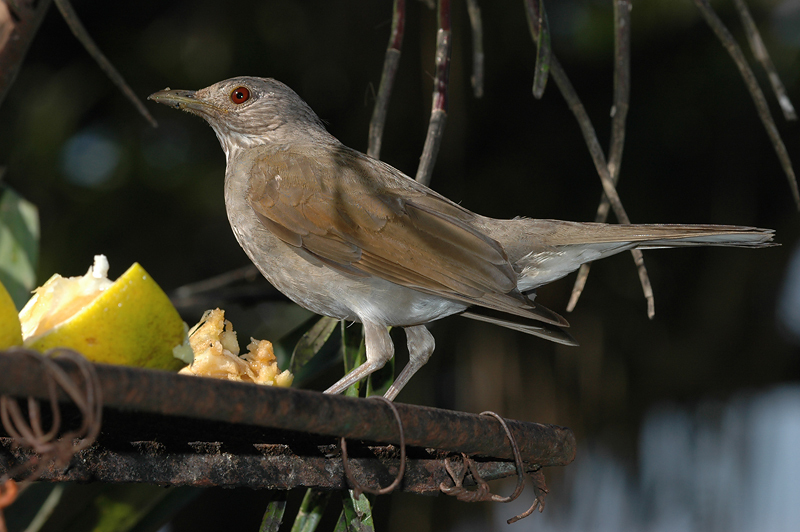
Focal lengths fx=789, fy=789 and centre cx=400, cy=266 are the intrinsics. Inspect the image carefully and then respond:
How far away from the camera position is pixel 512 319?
3197 mm

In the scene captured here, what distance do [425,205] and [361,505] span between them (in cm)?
140

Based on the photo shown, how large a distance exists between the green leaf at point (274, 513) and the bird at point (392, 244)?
43cm

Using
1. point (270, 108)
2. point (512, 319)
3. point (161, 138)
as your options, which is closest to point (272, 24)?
point (161, 138)

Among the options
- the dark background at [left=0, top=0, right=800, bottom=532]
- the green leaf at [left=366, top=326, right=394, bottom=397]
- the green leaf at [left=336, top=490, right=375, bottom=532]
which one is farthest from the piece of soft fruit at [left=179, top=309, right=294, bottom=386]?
the dark background at [left=0, top=0, right=800, bottom=532]

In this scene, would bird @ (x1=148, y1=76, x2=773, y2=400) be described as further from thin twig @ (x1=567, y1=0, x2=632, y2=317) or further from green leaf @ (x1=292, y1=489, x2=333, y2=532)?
green leaf @ (x1=292, y1=489, x2=333, y2=532)

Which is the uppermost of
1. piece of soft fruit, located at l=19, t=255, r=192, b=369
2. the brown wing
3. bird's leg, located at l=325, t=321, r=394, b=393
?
piece of soft fruit, located at l=19, t=255, r=192, b=369

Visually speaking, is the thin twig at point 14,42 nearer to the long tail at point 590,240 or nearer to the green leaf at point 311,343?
the green leaf at point 311,343

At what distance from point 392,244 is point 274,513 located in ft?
3.67

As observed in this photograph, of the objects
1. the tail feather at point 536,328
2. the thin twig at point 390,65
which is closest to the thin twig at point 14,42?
the thin twig at point 390,65

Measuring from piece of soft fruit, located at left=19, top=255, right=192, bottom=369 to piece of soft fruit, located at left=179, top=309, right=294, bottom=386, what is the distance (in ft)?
1.28

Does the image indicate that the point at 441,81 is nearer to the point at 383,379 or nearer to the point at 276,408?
the point at 383,379

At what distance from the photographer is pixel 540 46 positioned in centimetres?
276

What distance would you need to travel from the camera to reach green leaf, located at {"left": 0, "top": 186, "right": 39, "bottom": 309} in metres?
3.38

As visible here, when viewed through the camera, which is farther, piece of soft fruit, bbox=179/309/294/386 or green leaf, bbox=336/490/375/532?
green leaf, bbox=336/490/375/532
